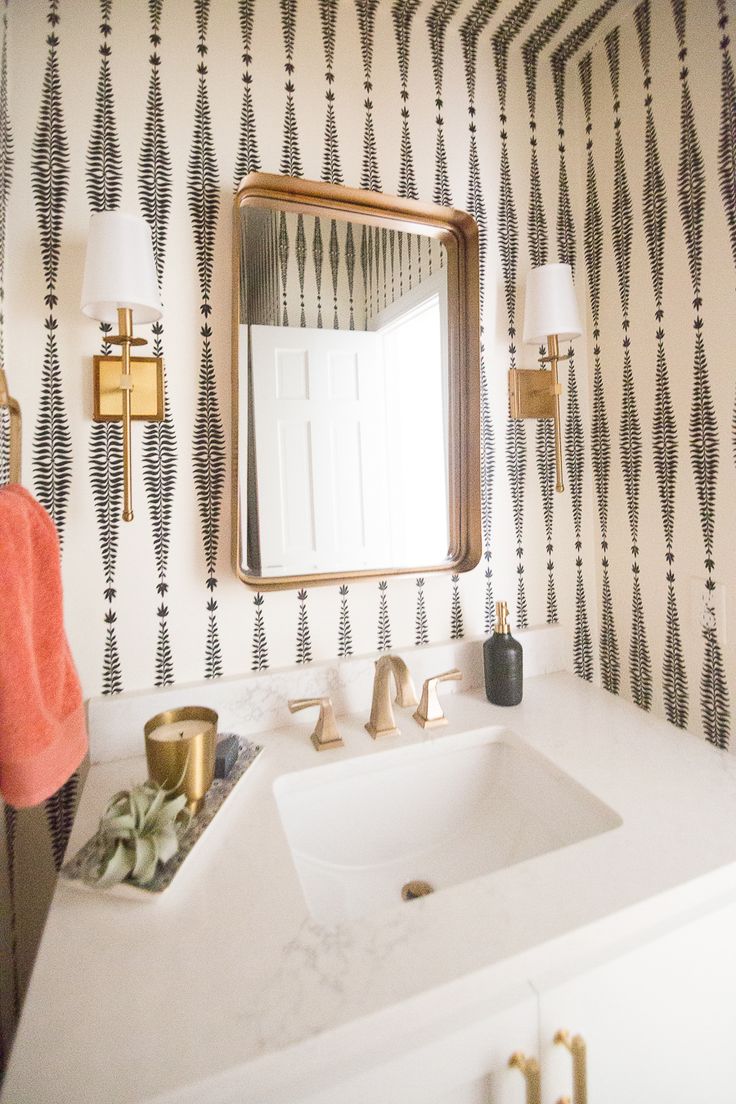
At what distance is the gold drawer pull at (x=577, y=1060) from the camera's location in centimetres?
54

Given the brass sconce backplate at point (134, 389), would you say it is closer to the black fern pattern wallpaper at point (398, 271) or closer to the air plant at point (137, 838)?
the black fern pattern wallpaper at point (398, 271)

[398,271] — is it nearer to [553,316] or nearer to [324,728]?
[553,316]

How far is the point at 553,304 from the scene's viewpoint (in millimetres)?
1115

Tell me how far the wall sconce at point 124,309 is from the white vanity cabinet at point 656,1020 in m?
0.89

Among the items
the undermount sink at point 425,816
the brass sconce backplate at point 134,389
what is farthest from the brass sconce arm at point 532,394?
the brass sconce backplate at point 134,389

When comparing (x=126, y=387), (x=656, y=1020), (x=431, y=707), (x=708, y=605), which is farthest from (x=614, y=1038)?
(x=126, y=387)

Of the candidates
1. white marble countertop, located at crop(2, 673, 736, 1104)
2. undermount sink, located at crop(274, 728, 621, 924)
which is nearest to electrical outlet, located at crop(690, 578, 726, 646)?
white marble countertop, located at crop(2, 673, 736, 1104)

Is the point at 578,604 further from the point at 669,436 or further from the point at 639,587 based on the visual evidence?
the point at 669,436

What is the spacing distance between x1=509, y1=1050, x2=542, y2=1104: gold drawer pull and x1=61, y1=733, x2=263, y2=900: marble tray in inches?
15.5

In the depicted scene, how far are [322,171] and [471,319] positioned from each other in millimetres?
409

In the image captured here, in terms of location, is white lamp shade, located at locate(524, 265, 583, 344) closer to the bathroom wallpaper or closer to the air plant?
the bathroom wallpaper

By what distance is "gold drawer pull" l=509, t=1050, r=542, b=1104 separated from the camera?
1.72 ft

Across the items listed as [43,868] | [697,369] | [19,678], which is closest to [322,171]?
[697,369]

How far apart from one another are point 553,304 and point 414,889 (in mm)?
1095
